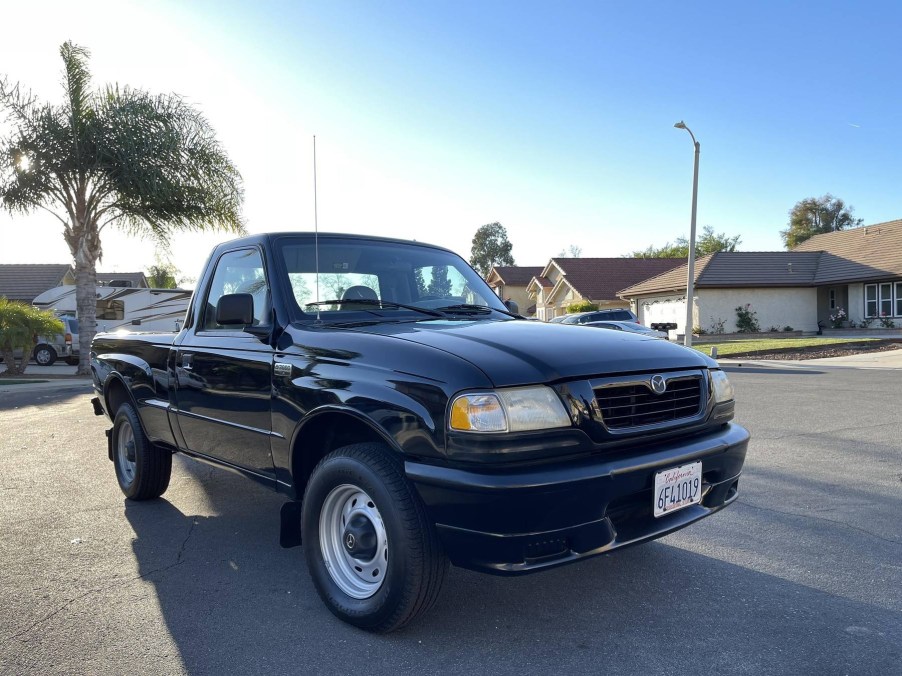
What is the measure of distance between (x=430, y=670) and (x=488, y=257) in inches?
3272

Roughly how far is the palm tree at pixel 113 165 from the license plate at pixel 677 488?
52.2ft

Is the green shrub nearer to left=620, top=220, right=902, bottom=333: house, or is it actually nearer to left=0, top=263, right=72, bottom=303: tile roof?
left=620, top=220, right=902, bottom=333: house

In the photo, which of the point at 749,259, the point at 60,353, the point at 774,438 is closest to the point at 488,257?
the point at 749,259

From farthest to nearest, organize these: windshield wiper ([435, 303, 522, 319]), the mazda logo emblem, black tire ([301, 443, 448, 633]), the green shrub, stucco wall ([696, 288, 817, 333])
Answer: stucco wall ([696, 288, 817, 333]) < the green shrub < windshield wiper ([435, 303, 522, 319]) < the mazda logo emblem < black tire ([301, 443, 448, 633])

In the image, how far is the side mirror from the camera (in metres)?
3.62

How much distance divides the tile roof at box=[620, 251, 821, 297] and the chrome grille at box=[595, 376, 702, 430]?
101ft

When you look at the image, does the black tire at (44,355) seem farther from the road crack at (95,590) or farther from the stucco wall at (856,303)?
the stucco wall at (856,303)

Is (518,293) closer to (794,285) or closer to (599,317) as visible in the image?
(794,285)

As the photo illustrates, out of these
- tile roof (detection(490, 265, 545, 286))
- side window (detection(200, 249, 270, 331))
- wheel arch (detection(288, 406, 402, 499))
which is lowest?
wheel arch (detection(288, 406, 402, 499))

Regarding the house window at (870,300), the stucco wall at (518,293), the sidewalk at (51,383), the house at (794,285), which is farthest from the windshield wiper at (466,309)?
the stucco wall at (518,293)

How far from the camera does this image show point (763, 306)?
3312 centimetres

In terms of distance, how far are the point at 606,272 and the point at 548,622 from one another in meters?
44.8

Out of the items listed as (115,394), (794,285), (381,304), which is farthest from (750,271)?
(381,304)

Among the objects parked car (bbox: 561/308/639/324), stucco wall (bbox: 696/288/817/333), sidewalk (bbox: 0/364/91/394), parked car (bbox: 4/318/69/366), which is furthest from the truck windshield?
stucco wall (bbox: 696/288/817/333)
